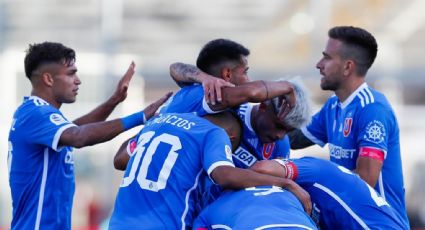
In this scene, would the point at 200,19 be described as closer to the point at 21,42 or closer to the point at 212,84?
the point at 21,42

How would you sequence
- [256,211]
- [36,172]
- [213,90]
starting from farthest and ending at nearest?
[36,172], [213,90], [256,211]

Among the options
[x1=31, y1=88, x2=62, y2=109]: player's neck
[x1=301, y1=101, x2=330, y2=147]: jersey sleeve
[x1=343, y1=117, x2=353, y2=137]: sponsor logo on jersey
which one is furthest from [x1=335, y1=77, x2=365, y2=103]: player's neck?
[x1=31, y1=88, x2=62, y2=109]: player's neck

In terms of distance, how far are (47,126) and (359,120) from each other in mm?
2112

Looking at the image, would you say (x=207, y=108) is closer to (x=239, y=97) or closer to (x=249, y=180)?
(x=239, y=97)

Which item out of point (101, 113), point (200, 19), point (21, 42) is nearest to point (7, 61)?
point (21, 42)

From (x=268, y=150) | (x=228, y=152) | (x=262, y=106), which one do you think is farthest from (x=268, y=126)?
(x=228, y=152)

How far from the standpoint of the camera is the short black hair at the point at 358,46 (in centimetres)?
707

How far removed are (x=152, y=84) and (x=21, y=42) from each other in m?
2.51

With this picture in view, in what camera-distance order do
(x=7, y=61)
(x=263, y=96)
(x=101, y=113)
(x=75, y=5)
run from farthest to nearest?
(x=75, y=5) < (x=7, y=61) < (x=101, y=113) < (x=263, y=96)

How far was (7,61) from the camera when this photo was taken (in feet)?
55.8

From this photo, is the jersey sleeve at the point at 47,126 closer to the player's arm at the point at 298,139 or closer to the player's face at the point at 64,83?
the player's face at the point at 64,83

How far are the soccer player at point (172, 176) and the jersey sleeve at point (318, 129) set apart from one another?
2.07m

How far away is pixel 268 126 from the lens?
19.9 feet

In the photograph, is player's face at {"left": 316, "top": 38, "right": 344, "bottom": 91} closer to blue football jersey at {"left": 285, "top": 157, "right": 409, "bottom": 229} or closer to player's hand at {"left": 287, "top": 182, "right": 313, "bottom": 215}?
blue football jersey at {"left": 285, "top": 157, "right": 409, "bottom": 229}
